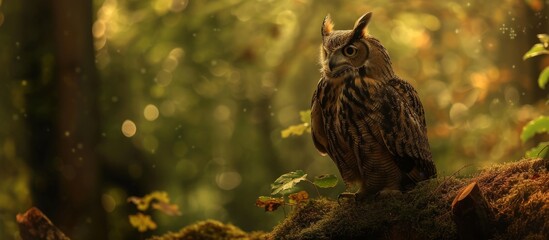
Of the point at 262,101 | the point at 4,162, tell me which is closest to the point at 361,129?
the point at 4,162

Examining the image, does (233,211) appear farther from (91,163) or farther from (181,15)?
(91,163)

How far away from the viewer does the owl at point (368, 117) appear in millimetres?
2139

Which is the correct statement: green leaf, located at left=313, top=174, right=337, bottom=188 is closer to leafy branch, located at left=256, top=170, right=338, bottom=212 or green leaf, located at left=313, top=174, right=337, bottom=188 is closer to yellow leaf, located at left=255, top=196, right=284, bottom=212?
leafy branch, located at left=256, top=170, right=338, bottom=212

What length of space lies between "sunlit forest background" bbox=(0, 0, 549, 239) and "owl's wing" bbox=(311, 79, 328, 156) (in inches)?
97.7

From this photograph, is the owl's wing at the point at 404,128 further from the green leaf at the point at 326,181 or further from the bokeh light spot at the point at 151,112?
the bokeh light spot at the point at 151,112

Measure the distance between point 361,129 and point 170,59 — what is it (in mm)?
3930

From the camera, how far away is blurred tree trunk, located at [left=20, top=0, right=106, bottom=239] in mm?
3768

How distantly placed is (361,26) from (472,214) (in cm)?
75

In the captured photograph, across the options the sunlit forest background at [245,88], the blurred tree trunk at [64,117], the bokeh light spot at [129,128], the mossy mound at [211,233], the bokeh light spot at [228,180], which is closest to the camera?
the mossy mound at [211,233]

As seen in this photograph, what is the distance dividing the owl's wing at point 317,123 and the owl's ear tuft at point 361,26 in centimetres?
20

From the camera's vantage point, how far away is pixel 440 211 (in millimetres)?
1883

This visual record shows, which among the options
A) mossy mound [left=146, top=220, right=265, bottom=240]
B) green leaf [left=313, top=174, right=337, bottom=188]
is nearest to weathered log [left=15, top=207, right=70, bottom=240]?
mossy mound [left=146, top=220, right=265, bottom=240]

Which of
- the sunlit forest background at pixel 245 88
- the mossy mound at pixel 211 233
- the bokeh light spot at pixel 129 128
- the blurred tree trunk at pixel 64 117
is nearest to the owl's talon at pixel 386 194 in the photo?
the mossy mound at pixel 211 233

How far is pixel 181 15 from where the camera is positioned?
5.34 metres
